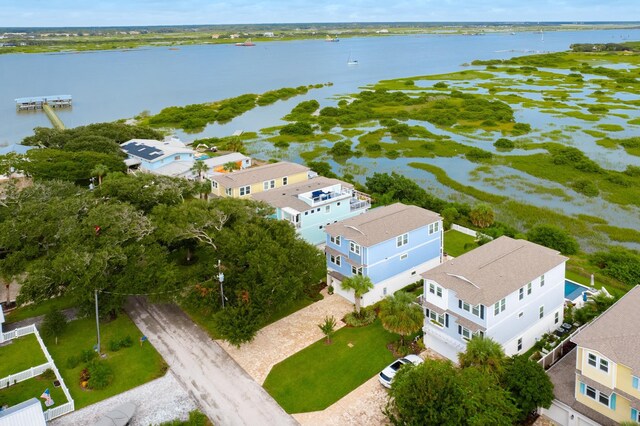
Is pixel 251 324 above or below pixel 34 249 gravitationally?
below

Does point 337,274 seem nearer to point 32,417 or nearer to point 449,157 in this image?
point 32,417

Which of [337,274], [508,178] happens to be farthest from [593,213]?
[337,274]

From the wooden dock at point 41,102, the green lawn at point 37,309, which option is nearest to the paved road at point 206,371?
the green lawn at point 37,309

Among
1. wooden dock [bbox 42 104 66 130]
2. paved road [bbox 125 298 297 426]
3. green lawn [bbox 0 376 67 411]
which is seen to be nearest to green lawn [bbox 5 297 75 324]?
paved road [bbox 125 298 297 426]

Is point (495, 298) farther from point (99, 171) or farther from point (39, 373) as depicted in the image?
point (99, 171)

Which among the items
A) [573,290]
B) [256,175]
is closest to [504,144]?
[256,175]

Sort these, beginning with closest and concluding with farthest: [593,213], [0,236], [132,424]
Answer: [132,424] < [0,236] < [593,213]
